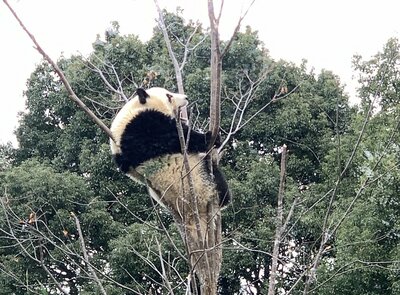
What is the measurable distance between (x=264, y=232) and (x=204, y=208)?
5.52 m

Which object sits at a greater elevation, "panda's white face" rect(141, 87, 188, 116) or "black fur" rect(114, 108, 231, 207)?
"panda's white face" rect(141, 87, 188, 116)

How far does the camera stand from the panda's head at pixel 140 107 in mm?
4641

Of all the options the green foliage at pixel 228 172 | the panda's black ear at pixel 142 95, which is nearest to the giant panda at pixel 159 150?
the panda's black ear at pixel 142 95

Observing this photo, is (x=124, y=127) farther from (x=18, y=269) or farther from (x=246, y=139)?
(x=246, y=139)

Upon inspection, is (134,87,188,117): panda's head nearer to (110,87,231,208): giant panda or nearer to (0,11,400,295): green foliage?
(110,87,231,208): giant panda

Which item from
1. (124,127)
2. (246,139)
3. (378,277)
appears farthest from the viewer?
(246,139)

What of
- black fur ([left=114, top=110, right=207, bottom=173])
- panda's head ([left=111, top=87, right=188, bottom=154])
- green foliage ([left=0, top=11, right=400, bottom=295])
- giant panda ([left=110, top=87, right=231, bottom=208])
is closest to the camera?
giant panda ([left=110, top=87, right=231, bottom=208])

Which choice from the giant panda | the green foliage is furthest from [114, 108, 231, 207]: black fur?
the green foliage

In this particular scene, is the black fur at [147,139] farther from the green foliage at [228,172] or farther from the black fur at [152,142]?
the green foliage at [228,172]

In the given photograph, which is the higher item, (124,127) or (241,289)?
(124,127)

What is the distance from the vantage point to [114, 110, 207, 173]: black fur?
450 cm

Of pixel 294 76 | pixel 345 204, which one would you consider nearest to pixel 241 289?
pixel 345 204

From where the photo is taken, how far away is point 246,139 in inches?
488

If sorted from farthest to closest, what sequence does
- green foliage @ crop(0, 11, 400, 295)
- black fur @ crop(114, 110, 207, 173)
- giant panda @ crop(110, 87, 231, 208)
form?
1. green foliage @ crop(0, 11, 400, 295)
2. black fur @ crop(114, 110, 207, 173)
3. giant panda @ crop(110, 87, 231, 208)
